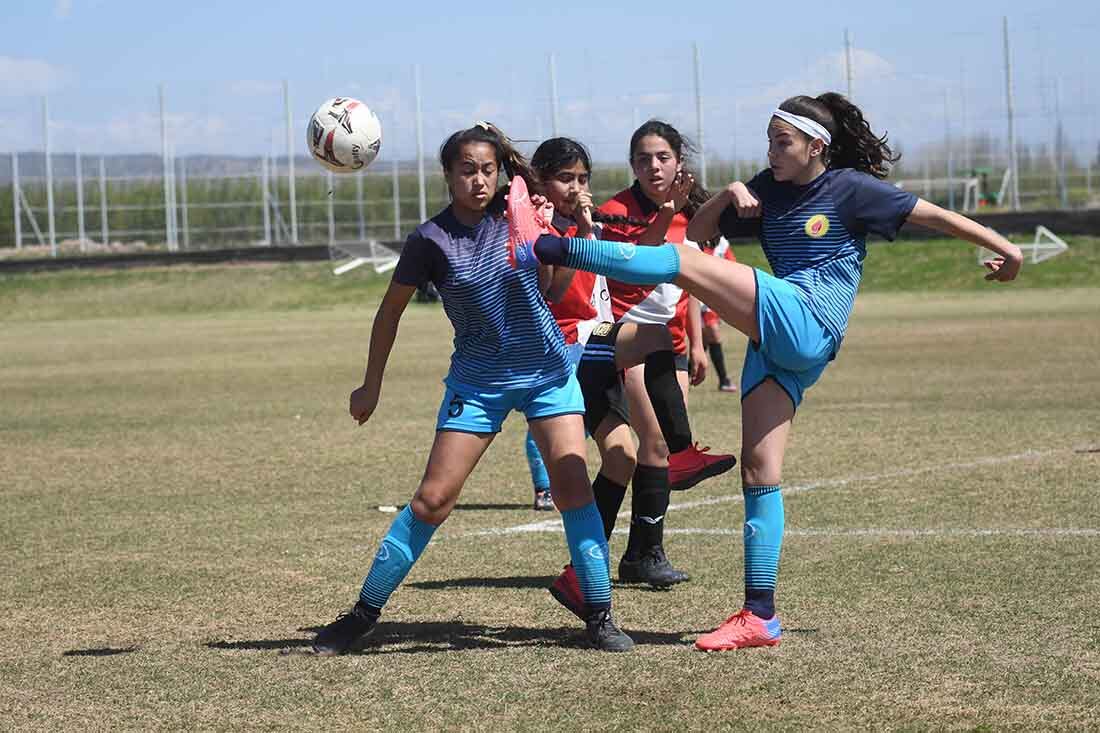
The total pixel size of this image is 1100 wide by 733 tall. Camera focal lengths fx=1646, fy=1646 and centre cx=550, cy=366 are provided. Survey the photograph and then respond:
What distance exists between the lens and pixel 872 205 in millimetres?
6367

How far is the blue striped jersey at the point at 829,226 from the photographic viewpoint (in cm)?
635

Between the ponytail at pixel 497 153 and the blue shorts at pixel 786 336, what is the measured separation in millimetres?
1050

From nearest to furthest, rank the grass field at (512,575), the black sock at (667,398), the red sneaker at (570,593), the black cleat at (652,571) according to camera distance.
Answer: the grass field at (512,575) → the red sneaker at (570,593) → the black cleat at (652,571) → the black sock at (667,398)

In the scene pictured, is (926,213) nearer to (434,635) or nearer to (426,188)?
(434,635)

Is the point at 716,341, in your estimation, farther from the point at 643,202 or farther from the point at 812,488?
the point at 643,202

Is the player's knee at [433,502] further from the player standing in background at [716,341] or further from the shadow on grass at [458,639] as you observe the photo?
the player standing in background at [716,341]

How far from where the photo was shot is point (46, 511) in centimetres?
1057

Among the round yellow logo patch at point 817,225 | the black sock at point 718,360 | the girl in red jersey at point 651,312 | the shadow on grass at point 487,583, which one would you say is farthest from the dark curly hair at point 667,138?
the black sock at point 718,360

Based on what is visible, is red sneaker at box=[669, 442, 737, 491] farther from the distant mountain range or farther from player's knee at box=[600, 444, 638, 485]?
the distant mountain range

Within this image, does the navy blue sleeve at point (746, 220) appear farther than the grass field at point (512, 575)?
Yes

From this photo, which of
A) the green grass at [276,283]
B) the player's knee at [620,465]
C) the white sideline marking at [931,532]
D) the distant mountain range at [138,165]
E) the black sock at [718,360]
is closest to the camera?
the player's knee at [620,465]

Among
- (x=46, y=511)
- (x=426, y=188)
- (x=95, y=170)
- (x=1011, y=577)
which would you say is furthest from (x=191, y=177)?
(x=1011, y=577)

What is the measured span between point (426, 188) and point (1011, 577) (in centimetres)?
4399

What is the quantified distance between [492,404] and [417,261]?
63 centimetres
